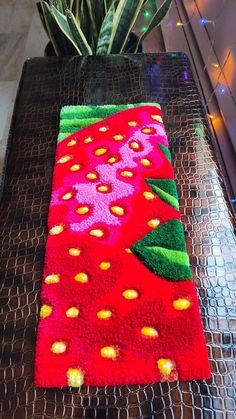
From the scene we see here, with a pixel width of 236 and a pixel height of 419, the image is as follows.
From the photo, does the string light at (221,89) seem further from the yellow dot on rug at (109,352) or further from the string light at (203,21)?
the yellow dot on rug at (109,352)

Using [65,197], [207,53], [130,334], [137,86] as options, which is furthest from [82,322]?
[207,53]

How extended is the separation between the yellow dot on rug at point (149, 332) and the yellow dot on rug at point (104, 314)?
51 millimetres

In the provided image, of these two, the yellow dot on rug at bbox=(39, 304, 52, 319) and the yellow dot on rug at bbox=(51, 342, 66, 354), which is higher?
the yellow dot on rug at bbox=(39, 304, 52, 319)

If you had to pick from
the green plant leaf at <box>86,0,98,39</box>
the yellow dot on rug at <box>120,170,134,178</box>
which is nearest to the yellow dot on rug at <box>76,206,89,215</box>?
the yellow dot on rug at <box>120,170,134,178</box>

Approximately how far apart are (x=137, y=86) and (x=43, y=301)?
57 centimetres

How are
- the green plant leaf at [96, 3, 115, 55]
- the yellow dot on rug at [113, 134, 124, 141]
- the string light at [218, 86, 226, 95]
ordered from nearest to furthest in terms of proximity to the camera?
1. the yellow dot on rug at [113, 134, 124, 141]
2. the green plant leaf at [96, 3, 115, 55]
3. the string light at [218, 86, 226, 95]

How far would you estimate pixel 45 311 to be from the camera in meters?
0.61

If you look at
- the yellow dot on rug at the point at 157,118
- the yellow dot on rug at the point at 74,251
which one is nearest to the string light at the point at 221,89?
the yellow dot on rug at the point at 157,118

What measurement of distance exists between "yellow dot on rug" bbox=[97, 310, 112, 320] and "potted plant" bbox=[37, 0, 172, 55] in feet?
2.14

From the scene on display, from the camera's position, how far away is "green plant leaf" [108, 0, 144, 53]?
3.26ft

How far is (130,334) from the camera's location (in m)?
0.58

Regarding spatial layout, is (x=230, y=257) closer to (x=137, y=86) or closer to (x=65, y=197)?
(x=65, y=197)

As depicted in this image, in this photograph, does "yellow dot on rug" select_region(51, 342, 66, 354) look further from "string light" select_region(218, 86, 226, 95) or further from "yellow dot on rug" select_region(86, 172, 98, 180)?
"string light" select_region(218, 86, 226, 95)

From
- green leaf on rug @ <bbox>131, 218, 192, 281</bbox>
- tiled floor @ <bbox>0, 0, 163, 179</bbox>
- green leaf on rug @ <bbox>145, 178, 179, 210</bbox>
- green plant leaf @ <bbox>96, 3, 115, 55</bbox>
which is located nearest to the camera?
green leaf on rug @ <bbox>131, 218, 192, 281</bbox>
